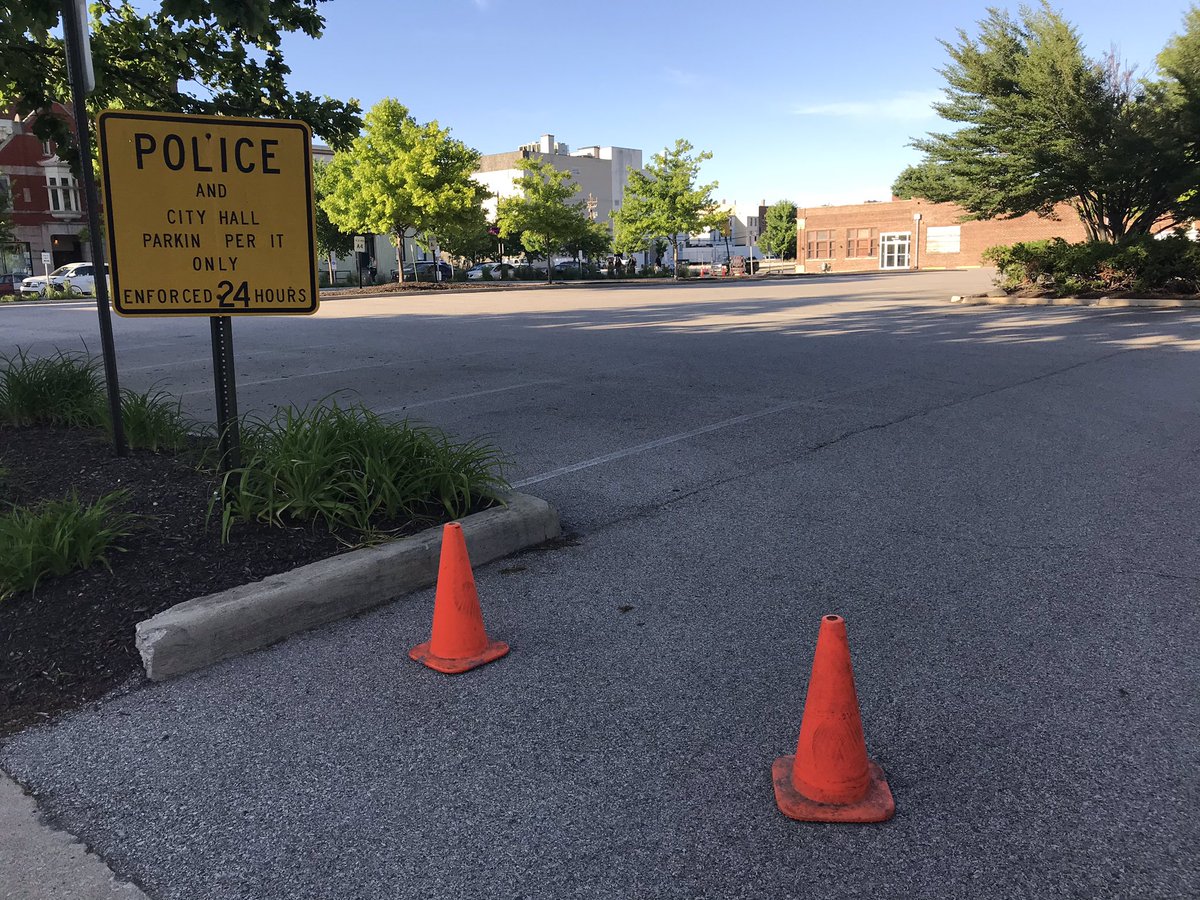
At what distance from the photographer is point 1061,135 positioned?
68.5 feet

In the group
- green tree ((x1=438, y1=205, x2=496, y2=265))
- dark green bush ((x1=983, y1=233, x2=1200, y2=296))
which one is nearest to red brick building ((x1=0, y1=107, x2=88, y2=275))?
green tree ((x1=438, y1=205, x2=496, y2=265))

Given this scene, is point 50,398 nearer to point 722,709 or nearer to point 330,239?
point 722,709

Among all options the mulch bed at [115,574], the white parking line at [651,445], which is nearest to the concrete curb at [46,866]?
the mulch bed at [115,574]

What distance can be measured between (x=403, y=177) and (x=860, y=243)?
178 feet

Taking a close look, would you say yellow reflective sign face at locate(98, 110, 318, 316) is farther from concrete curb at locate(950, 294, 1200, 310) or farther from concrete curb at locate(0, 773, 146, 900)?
concrete curb at locate(950, 294, 1200, 310)

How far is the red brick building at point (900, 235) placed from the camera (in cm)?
7225

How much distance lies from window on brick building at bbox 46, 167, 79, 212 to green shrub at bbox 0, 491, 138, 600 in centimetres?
6006

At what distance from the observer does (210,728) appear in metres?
3.09

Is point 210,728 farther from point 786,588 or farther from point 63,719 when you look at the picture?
point 786,588

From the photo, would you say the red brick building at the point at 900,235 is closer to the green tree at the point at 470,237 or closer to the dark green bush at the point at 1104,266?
the green tree at the point at 470,237

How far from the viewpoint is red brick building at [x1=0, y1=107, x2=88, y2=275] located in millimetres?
52594

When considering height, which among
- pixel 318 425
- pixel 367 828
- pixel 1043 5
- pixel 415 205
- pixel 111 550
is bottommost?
pixel 367 828

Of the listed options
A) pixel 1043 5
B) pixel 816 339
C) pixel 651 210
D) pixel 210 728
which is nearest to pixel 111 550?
pixel 210 728

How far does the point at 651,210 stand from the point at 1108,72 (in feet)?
109
